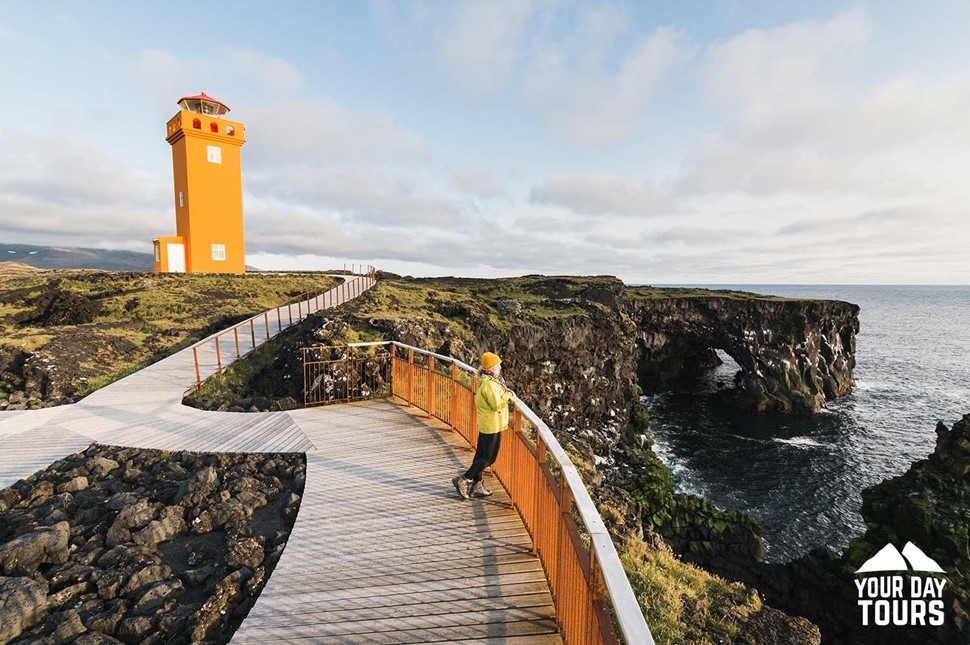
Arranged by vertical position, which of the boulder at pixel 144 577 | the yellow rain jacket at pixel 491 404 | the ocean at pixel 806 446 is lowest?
the ocean at pixel 806 446

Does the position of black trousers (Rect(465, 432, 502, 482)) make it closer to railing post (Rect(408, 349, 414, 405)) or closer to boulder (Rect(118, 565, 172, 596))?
boulder (Rect(118, 565, 172, 596))

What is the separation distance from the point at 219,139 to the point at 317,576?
4360 cm

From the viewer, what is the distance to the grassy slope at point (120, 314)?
17.5 m

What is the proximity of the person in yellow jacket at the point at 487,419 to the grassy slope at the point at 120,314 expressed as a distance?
613 inches

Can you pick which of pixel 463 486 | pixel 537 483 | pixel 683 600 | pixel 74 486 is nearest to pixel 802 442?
pixel 683 600

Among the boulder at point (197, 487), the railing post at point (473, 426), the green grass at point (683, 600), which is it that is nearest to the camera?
the green grass at point (683, 600)

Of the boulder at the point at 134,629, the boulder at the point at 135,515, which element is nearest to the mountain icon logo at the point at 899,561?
the boulder at the point at 134,629

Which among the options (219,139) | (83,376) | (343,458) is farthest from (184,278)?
(343,458)

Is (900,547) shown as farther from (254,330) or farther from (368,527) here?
(254,330)

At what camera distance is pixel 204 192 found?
36.9 m

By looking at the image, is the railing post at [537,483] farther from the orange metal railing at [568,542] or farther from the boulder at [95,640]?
the boulder at [95,640]

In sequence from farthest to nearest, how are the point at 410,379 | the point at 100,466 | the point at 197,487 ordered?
the point at 410,379, the point at 100,466, the point at 197,487

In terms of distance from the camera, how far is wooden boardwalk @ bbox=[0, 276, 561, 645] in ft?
14.1

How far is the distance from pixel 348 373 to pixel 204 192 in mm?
33719
